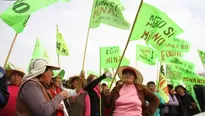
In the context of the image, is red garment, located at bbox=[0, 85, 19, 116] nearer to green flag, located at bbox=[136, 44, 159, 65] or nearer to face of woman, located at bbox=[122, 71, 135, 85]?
face of woman, located at bbox=[122, 71, 135, 85]

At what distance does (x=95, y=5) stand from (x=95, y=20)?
345 millimetres

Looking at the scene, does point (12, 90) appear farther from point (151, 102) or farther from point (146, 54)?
point (146, 54)

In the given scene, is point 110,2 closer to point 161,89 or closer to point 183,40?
point 161,89

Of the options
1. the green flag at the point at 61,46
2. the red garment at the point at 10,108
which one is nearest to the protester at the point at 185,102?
the green flag at the point at 61,46

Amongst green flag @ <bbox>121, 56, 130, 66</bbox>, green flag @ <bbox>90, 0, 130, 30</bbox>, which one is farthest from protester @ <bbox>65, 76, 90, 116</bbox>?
green flag @ <bbox>121, 56, 130, 66</bbox>

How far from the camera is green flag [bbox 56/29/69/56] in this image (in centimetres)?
934

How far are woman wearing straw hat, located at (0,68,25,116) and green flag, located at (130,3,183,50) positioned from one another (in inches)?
111

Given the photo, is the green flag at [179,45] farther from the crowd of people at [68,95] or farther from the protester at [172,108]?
the crowd of people at [68,95]

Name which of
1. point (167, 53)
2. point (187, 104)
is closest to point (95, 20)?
point (187, 104)

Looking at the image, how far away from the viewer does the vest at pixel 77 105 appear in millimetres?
5031

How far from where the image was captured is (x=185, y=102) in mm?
9336

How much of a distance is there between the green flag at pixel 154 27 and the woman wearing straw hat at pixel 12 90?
283cm

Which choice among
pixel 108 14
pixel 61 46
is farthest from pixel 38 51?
pixel 108 14

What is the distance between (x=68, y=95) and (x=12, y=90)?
1.36 m
